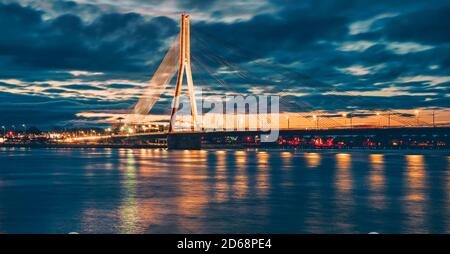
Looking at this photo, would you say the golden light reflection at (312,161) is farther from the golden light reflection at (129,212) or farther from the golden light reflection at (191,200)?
the golden light reflection at (129,212)

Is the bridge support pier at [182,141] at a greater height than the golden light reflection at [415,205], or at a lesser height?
greater

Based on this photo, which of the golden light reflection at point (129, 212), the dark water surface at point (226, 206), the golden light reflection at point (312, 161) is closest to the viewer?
the golden light reflection at point (129, 212)

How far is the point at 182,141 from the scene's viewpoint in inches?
4033

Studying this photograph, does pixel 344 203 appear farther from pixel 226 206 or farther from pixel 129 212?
pixel 129 212

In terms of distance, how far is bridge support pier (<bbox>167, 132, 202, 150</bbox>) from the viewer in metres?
94.7

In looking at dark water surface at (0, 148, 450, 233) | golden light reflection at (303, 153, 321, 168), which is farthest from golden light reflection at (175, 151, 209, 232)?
golden light reflection at (303, 153, 321, 168)

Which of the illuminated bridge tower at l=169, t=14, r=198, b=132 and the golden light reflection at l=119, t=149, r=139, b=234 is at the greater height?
the illuminated bridge tower at l=169, t=14, r=198, b=132

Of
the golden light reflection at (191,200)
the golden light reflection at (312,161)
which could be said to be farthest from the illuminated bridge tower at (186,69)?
the golden light reflection at (191,200)

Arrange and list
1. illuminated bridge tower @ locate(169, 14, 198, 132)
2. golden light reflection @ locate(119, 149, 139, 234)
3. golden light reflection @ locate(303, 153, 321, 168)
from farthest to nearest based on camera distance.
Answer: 1. illuminated bridge tower @ locate(169, 14, 198, 132)
2. golden light reflection @ locate(303, 153, 321, 168)
3. golden light reflection @ locate(119, 149, 139, 234)

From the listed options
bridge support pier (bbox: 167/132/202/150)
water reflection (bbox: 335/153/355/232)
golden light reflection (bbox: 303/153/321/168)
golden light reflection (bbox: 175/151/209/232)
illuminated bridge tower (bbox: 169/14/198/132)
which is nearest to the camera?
golden light reflection (bbox: 175/151/209/232)

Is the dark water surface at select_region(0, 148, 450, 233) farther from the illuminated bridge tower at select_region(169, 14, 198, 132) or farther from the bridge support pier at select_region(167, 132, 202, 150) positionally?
the bridge support pier at select_region(167, 132, 202, 150)

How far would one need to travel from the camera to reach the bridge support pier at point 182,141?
9469 centimetres

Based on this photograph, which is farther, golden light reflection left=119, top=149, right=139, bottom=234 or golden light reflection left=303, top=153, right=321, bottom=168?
golden light reflection left=303, top=153, right=321, bottom=168
